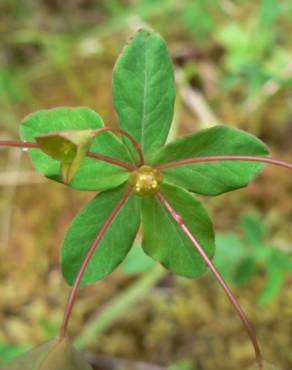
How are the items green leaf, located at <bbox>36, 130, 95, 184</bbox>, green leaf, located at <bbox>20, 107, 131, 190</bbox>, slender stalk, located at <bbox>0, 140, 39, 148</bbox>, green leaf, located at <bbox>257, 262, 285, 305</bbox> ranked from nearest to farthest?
green leaf, located at <bbox>36, 130, 95, 184</bbox>, slender stalk, located at <bbox>0, 140, 39, 148</bbox>, green leaf, located at <bbox>20, 107, 131, 190</bbox>, green leaf, located at <bbox>257, 262, 285, 305</bbox>

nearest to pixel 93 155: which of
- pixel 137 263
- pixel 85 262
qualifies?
pixel 85 262

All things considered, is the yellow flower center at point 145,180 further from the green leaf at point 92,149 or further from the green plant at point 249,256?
the green plant at point 249,256

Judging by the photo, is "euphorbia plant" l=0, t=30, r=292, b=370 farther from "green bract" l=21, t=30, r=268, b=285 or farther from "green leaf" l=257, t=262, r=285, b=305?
"green leaf" l=257, t=262, r=285, b=305

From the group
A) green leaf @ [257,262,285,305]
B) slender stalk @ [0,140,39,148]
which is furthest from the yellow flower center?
green leaf @ [257,262,285,305]

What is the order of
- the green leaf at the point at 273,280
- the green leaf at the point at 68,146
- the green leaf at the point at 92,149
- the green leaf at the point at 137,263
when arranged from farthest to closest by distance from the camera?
the green leaf at the point at 137,263 < the green leaf at the point at 273,280 < the green leaf at the point at 92,149 < the green leaf at the point at 68,146

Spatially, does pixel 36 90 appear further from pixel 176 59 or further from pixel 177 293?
pixel 177 293

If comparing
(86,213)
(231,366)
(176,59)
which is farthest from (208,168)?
(176,59)

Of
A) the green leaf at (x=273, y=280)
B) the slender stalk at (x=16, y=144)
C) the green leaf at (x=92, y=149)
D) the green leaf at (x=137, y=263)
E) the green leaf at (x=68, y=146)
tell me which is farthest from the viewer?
the green leaf at (x=137, y=263)

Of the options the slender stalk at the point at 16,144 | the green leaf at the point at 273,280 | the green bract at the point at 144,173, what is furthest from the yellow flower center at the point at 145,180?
the green leaf at the point at 273,280
